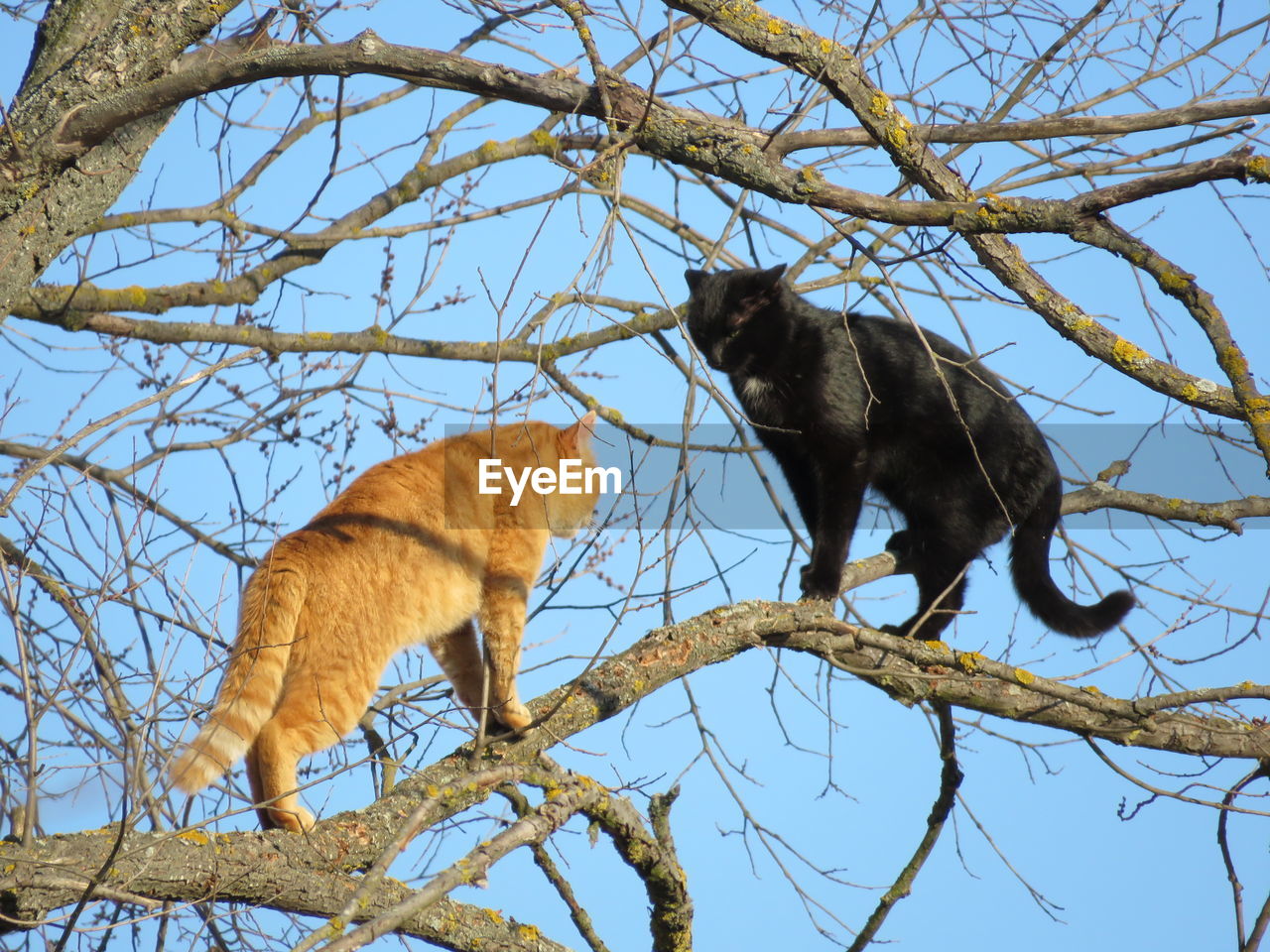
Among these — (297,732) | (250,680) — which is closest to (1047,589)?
(297,732)

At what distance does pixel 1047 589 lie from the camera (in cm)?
462

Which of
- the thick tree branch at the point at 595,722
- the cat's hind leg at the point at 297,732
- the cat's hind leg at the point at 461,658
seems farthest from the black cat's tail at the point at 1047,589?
the cat's hind leg at the point at 297,732

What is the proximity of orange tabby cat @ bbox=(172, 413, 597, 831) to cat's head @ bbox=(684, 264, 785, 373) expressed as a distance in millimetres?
1010

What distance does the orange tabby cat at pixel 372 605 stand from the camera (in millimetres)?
3547

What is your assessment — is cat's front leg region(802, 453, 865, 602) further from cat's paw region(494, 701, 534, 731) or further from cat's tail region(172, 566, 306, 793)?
cat's tail region(172, 566, 306, 793)

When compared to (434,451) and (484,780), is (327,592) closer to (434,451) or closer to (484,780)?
(434,451)

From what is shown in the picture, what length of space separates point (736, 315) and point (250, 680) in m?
2.52

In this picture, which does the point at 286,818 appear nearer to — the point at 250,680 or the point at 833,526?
the point at 250,680

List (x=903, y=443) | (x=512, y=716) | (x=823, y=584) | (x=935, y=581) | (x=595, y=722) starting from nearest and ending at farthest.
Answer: (x=595, y=722), (x=512, y=716), (x=823, y=584), (x=935, y=581), (x=903, y=443)

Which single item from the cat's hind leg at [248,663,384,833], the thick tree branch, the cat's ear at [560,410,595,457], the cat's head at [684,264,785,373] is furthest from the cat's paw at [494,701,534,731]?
the cat's head at [684,264,785,373]

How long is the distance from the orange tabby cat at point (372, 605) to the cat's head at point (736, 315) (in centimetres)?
101

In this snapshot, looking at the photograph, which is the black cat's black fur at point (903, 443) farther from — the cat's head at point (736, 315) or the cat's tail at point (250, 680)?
the cat's tail at point (250, 680)

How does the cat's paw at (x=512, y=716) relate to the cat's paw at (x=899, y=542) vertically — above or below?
below

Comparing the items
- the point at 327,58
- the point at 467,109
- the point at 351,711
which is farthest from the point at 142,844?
the point at 467,109
